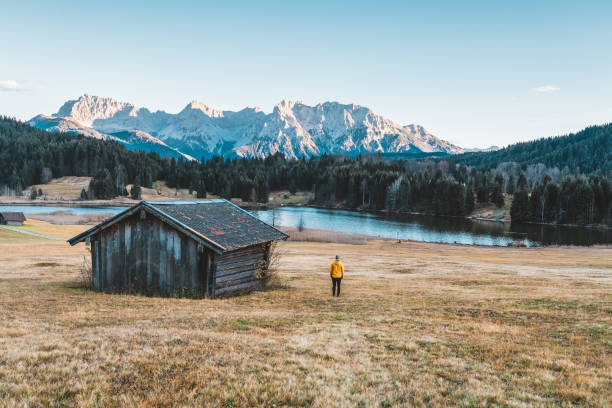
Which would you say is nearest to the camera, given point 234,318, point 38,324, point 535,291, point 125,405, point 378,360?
point 125,405

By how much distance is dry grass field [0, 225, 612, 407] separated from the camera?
8422mm

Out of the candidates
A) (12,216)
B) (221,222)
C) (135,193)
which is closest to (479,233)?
(221,222)

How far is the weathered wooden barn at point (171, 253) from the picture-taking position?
21.4 m

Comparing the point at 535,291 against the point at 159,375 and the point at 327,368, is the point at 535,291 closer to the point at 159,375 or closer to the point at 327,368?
the point at 327,368

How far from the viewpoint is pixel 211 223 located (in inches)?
914

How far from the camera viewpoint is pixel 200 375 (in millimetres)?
9086

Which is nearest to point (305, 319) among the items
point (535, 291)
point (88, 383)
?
point (88, 383)

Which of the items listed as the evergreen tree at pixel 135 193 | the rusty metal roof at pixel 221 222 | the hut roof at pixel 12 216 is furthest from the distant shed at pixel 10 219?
the evergreen tree at pixel 135 193

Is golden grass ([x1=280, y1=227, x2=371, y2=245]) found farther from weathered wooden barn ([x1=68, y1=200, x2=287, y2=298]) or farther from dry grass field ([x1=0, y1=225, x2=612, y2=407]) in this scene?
Result: dry grass field ([x1=0, y1=225, x2=612, y2=407])

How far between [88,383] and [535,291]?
928 inches

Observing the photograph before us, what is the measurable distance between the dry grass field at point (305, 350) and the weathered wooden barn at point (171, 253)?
5.33 ft

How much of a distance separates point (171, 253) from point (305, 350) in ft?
41.7

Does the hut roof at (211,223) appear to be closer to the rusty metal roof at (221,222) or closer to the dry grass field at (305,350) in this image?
the rusty metal roof at (221,222)

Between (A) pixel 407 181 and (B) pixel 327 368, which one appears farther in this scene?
(A) pixel 407 181
